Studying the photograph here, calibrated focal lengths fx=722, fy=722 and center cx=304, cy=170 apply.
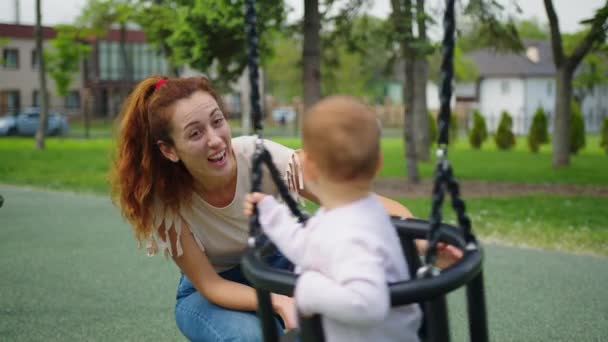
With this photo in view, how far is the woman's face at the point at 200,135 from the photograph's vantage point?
2.20 metres

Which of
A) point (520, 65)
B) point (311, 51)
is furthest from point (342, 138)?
point (520, 65)

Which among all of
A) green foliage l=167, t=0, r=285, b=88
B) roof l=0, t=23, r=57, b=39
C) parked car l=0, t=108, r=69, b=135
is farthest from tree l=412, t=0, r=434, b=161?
roof l=0, t=23, r=57, b=39

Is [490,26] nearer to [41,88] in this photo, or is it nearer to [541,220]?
[541,220]

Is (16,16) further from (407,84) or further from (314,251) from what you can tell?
(314,251)

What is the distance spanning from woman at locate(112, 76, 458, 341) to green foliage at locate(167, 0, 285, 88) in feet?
→ 23.0

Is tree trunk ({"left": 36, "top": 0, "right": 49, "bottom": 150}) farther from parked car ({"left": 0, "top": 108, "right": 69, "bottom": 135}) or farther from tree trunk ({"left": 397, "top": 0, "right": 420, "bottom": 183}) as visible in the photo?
tree trunk ({"left": 397, "top": 0, "right": 420, "bottom": 183})

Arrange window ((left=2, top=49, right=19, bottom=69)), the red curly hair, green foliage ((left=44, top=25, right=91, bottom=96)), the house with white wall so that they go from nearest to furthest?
1. the red curly hair
2. green foliage ((left=44, top=25, right=91, bottom=96))
3. window ((left=2, top=49, right=19, bottom=69))
4. the house with white wall

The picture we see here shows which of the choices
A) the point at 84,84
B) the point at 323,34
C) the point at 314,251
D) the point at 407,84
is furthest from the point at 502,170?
the point at 84,84

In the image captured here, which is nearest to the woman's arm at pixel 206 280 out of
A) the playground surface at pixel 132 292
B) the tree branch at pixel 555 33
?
the playground surface at pixel 132 292

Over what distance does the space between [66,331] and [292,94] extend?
55.1 metres

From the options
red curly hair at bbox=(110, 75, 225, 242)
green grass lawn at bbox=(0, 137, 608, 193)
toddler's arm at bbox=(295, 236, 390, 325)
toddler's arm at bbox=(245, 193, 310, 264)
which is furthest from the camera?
green grass lawn at bbox=(0, 137, 608, 193)

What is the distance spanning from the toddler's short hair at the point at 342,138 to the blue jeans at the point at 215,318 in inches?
38.5

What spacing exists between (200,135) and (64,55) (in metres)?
24.6

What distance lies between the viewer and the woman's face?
2201 millimetres
